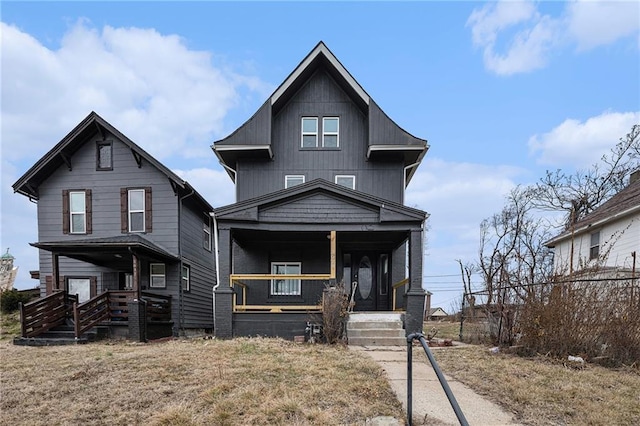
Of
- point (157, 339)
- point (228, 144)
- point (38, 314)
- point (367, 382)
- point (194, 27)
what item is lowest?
point (157, 339)

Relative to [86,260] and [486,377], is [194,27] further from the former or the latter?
[486,377]

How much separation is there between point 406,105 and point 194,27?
397 inches

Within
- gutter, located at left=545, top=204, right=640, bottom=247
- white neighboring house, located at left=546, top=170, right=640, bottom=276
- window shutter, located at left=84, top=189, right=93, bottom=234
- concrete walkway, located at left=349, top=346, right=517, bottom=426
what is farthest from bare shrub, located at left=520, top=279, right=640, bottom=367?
window shutter, located at left=84, top=189, right=93, bottom=234

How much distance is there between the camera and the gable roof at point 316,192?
30.5 ft

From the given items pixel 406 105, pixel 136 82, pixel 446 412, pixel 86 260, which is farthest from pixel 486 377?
pixel 136 82

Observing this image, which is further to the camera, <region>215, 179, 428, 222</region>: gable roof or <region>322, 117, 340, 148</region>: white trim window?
<region>322, 117, 340, 148</region>: white trim window

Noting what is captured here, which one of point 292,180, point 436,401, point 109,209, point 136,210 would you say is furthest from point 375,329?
point 109,209

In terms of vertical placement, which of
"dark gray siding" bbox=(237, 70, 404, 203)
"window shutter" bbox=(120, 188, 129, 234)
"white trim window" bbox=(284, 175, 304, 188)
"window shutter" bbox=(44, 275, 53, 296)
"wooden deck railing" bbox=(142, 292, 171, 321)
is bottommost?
"wooden deck railing" bbox=(142, 292, 171, 321)

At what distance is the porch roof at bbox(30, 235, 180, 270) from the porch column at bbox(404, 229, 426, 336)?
7528 mm

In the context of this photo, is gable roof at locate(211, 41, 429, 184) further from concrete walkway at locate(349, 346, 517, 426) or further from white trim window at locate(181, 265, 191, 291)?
concrete walkway at locate(349, 346, 517, 426)

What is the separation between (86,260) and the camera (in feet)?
40.4

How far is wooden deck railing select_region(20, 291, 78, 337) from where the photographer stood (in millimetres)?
9477

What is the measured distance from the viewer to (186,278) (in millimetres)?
13352

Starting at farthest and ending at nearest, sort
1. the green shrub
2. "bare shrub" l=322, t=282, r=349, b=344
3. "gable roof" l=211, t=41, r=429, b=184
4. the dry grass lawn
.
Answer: the green shrub, "gable roof" l=211, t=41, r=429, b=184, "bare shrub" l=322, t=282, r=349, b=344, the dry grass lawn
